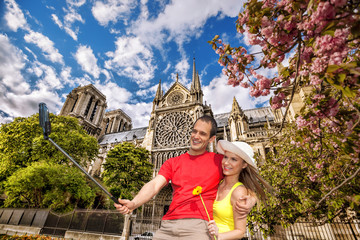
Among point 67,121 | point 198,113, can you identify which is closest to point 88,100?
point 67,121

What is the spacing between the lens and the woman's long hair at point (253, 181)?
1.83 m

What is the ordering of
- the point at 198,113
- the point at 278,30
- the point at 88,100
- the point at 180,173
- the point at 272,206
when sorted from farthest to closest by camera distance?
the point at 88,100 → the point at 198,113 → the point at 272,206 → the point at 278,30 → the point at 180,173

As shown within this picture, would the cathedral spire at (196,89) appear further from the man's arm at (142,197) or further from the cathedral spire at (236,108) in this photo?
the man's arm at (142,197)

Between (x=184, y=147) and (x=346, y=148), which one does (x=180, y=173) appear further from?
(x=184, y=147)

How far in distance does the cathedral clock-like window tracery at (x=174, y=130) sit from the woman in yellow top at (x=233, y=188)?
1887cm

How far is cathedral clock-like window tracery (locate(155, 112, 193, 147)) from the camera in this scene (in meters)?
21.6

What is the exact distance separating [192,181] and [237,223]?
1.76 feet

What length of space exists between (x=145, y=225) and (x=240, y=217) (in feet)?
47.6

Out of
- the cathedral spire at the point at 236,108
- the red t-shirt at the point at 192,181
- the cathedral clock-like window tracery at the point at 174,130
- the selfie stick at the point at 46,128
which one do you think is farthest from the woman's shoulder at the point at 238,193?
the cathedral spire at the point at 236,108

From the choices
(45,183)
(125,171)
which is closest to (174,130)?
(125,171)

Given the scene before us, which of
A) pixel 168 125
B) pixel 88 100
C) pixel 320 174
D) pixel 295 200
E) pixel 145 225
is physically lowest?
pixel 145 225

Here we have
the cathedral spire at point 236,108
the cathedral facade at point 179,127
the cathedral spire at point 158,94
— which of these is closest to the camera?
the cathedral facade at point 179,127

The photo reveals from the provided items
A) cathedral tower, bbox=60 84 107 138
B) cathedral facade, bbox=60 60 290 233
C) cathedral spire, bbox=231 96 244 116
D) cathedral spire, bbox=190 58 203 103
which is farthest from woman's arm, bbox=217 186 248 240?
cathedral tower, bbox=60 84 107 138

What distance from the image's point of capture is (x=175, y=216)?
161cm
